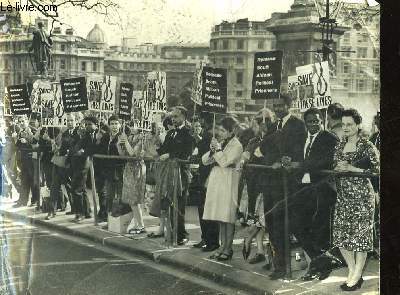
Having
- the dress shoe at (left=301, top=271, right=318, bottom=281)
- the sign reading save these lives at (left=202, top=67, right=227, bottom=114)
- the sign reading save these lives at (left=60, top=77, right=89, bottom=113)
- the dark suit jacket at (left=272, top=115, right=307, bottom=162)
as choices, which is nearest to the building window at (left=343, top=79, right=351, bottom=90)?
the dark suit jacket at (left=272, top=115, right=307, bottom=162)

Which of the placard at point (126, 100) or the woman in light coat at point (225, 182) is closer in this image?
the woman in light coat at point (225, 182)

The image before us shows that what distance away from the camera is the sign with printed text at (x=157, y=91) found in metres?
8.16

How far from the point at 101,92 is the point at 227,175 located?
8.13 feet

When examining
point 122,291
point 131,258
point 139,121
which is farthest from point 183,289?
point 139,121

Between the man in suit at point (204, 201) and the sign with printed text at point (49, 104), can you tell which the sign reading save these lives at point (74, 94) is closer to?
the sign with printed text at point (49, 104)

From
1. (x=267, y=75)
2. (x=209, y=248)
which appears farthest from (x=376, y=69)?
(x=209, y=248)

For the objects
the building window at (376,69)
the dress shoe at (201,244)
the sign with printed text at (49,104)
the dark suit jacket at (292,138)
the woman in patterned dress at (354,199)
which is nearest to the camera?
the woman in patterned dress at (354,199)

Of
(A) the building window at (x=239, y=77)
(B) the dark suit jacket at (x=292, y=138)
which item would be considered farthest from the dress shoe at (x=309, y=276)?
→ (A) the building window at (x=239, y=77)

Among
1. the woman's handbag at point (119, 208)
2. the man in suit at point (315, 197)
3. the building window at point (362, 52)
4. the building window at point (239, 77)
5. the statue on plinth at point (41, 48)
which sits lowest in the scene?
the woman's handbag at point (119, 208)

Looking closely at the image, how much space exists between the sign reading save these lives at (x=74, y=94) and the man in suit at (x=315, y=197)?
145 inches

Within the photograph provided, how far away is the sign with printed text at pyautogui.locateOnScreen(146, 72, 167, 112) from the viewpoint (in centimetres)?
816

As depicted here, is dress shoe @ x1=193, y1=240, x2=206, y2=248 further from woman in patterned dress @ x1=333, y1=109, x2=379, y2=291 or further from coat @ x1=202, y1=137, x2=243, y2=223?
woman in patterned dress @ x1=333, y1=109, x2=379, y2=291

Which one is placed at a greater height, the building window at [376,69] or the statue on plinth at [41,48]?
the statue on plinth at [41,48]

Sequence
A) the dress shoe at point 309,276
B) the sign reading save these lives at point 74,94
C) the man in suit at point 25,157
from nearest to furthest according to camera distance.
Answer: the dress shoe at point 309,276 < the sign reading save these lives at point 74,94 < the man in suit at point 25,157
